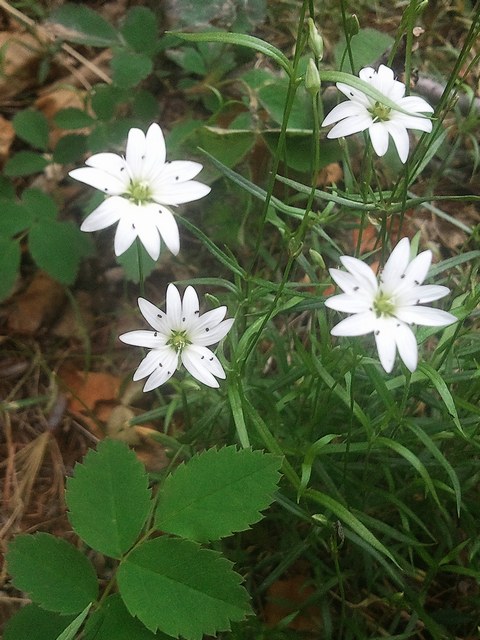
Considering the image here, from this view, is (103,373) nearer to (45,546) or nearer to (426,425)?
(45,546)

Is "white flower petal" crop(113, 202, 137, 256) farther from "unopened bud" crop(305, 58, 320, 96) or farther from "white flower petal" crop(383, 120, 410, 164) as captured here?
"white flower petal" crop(383, 120, 410, 164)

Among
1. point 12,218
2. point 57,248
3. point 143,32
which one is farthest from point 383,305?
point 143,32

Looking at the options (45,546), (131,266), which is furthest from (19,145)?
(45,546)

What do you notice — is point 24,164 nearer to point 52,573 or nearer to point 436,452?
point 52,573

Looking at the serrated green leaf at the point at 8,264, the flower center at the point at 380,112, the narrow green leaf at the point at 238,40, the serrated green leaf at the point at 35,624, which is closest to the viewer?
the narrow green leaf at the point at 238,40

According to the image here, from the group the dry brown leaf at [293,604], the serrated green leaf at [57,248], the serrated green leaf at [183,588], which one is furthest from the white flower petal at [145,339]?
the serrated green leaf at [57,248]

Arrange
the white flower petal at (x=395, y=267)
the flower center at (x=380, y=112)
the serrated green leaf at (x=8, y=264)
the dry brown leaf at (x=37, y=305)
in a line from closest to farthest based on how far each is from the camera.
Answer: the white flower petal at (x=395, y=267) < the flower center at (x=380, y=112) < the serrated green leaf at (x=8, y=264) < the dry brown leaf at (x=37, y=305)

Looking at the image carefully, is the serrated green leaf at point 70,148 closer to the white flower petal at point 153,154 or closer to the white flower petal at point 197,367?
the white flower petal at point 153,154
